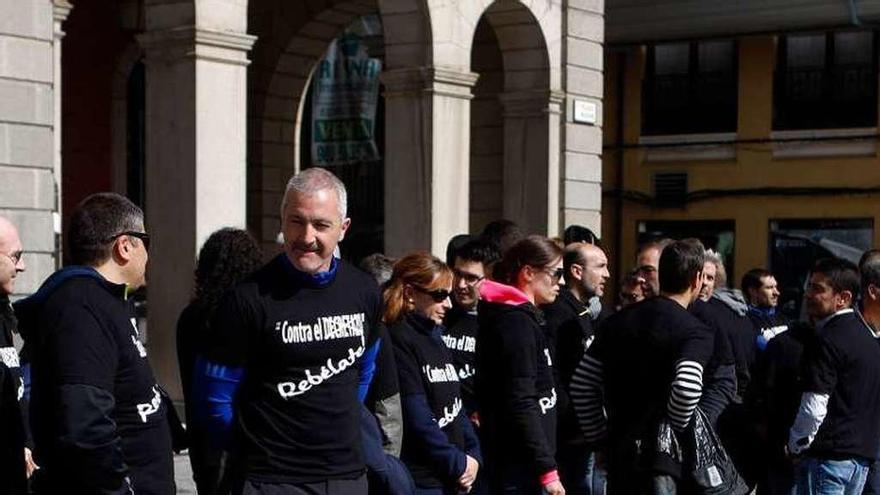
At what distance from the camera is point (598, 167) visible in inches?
645

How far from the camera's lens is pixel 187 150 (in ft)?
36.6

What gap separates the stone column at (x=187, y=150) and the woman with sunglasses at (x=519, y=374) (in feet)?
17.3

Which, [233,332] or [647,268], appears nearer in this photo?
[233,332]

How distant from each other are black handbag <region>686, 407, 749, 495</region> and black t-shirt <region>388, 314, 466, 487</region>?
3.19ft

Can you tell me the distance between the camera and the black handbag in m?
5.74

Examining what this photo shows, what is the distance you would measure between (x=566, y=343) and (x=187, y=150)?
4.87 metres

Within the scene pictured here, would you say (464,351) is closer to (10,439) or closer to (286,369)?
(286,369)

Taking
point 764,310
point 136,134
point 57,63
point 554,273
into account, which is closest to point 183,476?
point 57,63

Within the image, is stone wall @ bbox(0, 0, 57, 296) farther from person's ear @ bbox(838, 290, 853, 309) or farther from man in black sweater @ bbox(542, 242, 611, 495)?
person's ear @ bbox(838, 290, 853, 309)

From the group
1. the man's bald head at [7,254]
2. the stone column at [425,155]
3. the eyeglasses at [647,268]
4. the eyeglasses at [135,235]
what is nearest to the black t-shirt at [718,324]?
the eyeglasses at [647,268]

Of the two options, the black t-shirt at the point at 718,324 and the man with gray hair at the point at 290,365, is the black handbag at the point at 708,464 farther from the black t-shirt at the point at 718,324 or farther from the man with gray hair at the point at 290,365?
the man with gray hair at the point at 290,365

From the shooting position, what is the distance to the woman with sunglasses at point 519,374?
19.5 ft

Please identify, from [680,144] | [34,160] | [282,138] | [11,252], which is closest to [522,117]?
[282,138]

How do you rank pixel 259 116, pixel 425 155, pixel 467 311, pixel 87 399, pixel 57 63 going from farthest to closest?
→ pixel 259 116 < pixel 425 155 < pixel 57 63 < pixel 467 311 < pixel 87 399
